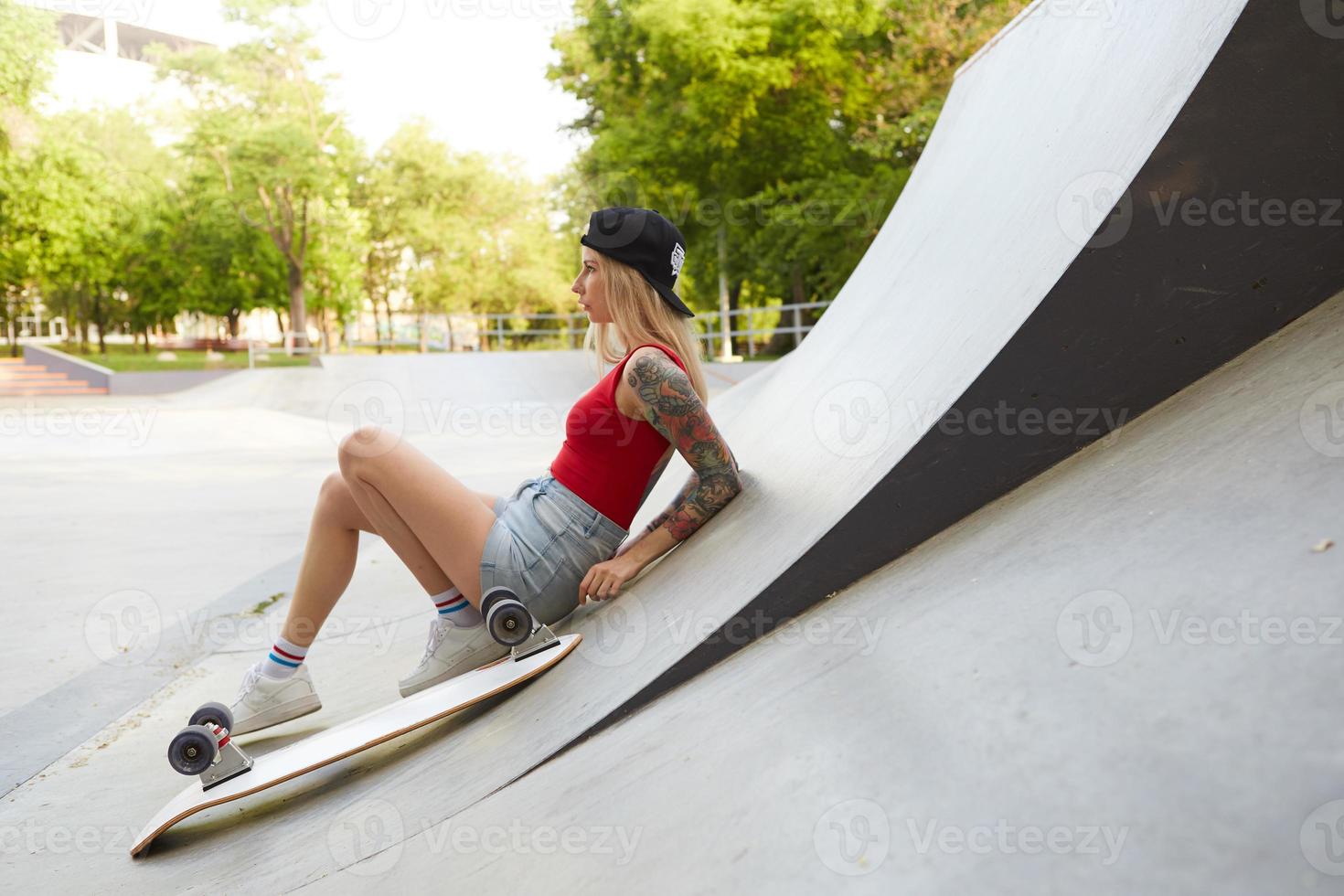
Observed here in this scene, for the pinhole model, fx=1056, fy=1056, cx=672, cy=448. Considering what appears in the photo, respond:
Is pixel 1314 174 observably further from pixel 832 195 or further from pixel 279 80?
pixel 279 80

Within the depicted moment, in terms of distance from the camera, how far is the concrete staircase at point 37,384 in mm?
26156

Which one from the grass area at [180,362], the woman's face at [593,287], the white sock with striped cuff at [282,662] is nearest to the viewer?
the woman's face at [593,287]

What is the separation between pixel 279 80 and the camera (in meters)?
32.9

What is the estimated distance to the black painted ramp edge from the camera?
2.29 meters

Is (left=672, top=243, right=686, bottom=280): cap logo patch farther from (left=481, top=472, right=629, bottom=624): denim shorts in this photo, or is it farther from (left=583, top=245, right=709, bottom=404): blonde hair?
(left=481, top=472, right=629, bottom=624): denim shorts

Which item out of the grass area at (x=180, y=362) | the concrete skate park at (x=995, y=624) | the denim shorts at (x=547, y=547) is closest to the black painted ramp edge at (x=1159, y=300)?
the concrete skate park at (x=995, y=624)

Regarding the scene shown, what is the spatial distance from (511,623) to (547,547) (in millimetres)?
359

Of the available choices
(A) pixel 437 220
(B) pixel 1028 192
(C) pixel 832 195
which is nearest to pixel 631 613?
(B) pixel 1028 192

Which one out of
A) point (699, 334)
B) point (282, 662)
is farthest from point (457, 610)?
point (699, 334)

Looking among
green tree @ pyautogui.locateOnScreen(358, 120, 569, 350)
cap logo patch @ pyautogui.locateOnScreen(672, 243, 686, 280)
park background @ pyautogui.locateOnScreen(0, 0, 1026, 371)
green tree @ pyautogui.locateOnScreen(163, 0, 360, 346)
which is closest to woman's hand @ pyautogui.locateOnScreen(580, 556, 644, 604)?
cap logo patch @ pyautogui.locateOnScreen(672, 243, 686, 280)

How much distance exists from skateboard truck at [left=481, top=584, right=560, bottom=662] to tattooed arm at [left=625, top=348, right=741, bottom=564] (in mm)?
379

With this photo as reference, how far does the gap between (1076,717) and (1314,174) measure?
1.48 m

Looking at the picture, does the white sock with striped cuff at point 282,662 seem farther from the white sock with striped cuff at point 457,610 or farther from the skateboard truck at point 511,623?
the skateboard truck at point 511,623

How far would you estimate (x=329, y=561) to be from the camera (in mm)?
3186
